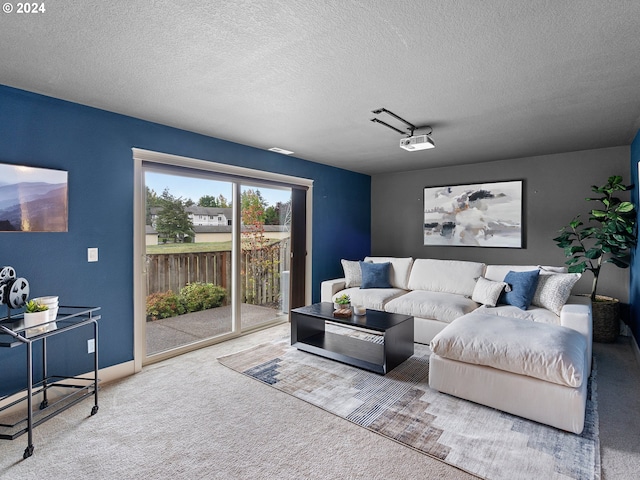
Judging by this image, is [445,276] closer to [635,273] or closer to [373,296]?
[373,296]

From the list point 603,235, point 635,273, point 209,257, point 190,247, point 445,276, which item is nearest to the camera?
point 635,273

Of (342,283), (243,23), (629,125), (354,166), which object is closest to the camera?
(243,23)

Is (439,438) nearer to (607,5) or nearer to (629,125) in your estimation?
(607,5)

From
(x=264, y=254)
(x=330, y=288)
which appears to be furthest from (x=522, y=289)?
(x=264, y=254)

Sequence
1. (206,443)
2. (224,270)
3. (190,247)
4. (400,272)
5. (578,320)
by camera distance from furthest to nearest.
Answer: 1. (400,272)
2. (224,270)
3. (190,247)
4. (578,320)
5. (206,443)

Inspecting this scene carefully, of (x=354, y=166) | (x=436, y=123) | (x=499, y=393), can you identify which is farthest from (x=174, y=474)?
(x=354, y=166)

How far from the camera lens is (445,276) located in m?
4.64

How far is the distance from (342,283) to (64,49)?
13.0ft

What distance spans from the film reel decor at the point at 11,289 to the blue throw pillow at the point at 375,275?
372 centimetres

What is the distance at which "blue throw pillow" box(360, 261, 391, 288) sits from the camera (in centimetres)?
488

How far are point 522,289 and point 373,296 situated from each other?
1708mm

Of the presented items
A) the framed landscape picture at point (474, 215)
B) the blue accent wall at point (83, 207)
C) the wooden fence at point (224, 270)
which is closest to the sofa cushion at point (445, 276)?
the framed landscape picture at point (474, 215)

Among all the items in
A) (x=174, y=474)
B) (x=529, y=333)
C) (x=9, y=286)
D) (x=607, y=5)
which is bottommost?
(x=174, y=474)

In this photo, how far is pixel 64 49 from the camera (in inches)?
79.5
